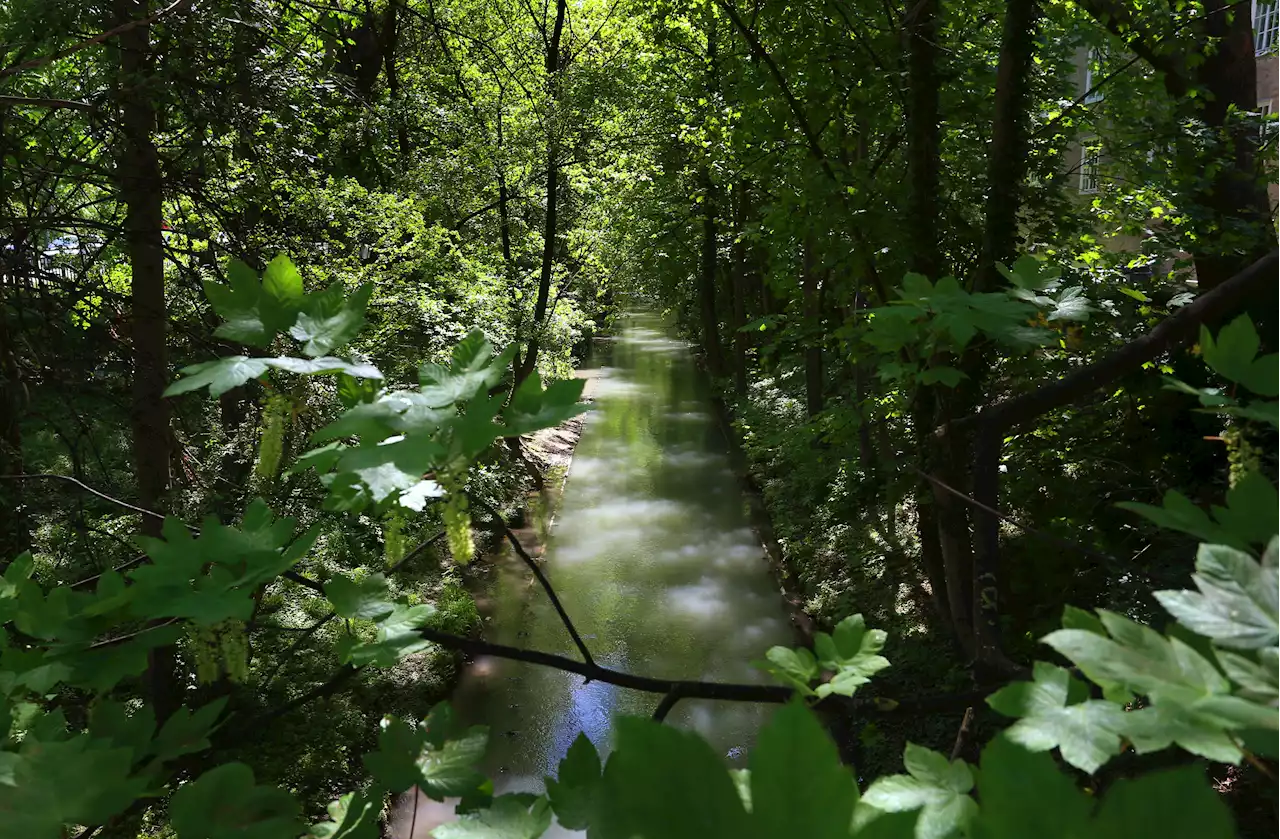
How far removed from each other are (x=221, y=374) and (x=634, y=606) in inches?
349

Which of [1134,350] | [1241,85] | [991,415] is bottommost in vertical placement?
[991,415]

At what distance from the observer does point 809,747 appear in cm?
54

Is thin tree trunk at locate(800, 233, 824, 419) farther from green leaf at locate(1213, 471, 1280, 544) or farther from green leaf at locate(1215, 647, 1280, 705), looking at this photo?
green leaf at locate(1215, 647, 1280, 705)

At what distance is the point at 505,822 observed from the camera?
985 millimetres

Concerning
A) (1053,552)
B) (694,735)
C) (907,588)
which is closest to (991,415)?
(694,735)

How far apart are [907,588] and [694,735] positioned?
7.74 metres

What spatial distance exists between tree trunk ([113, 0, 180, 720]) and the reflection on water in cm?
286

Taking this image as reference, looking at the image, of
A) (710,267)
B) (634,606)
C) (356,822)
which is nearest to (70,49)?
(356,822)

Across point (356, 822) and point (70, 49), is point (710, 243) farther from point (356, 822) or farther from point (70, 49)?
point (356, 822)

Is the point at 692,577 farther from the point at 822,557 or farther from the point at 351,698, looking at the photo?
the point at 351,698

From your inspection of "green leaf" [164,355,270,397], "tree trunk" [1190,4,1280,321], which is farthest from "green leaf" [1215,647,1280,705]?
"tree trunk" [1190,4,1280,321]

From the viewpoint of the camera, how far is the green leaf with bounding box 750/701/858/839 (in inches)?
20.6

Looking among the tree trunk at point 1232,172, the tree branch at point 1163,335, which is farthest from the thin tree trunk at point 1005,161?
the tree branch at point 1163,335

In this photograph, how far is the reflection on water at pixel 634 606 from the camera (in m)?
7.44
